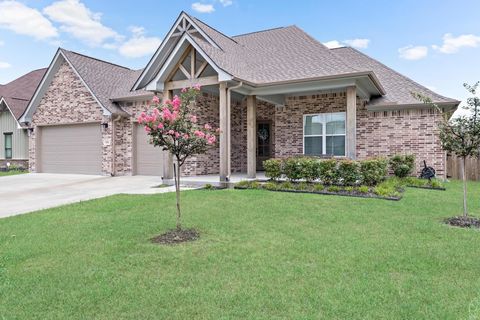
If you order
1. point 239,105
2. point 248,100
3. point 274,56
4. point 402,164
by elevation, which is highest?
point 274,56

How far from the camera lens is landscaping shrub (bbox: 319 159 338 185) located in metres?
9.81

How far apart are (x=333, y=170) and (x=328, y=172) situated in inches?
6.0

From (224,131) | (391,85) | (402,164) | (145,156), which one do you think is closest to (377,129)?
(402,164)

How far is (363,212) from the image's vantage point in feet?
23.3

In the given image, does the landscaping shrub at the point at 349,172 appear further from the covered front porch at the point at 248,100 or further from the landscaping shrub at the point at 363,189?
the covered front porch at the point at 248,100

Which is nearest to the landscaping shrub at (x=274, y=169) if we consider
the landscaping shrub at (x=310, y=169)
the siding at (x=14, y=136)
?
the landscaping shrub at (x=310, y=169)

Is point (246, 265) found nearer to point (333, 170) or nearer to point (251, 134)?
point (333, 170)

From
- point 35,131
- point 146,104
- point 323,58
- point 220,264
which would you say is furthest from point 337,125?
point 35,131

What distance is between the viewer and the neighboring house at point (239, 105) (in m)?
11.1

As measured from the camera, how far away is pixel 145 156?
16.0 metres

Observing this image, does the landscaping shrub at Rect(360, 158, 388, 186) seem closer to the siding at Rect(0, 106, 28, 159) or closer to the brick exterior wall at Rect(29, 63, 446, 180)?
the brick exterior wall at Rect(29, 63, 446, 180)

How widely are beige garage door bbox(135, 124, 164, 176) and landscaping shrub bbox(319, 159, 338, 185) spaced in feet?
26.7

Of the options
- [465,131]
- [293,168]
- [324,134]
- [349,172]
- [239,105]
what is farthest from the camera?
[239,105]

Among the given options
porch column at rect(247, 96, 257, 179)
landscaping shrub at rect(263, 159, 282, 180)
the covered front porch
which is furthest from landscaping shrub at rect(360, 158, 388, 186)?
porch column at rect(247, 96, 257, 179)
